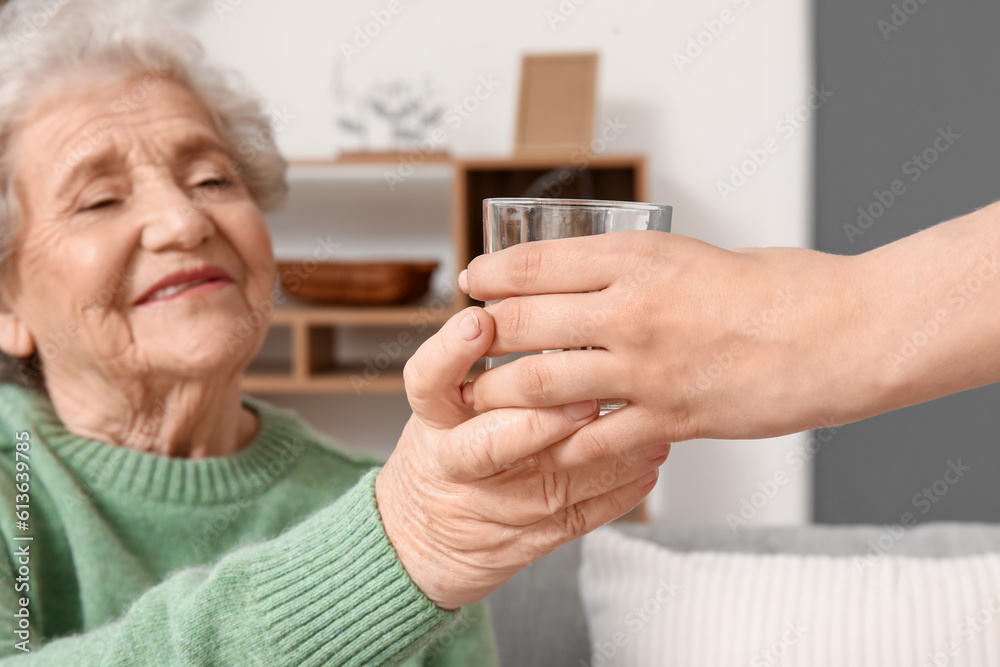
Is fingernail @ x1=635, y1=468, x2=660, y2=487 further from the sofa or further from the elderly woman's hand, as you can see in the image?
the sofa

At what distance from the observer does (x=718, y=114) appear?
2.82m

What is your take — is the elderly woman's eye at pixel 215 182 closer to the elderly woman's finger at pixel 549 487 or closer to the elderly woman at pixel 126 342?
the elderly woman at pixel 126 342

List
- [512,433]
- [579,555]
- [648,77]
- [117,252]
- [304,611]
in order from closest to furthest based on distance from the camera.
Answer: [512,433] → [304,611] → [117,252] → [579,555] → [648,77]

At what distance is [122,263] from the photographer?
0.97 metres

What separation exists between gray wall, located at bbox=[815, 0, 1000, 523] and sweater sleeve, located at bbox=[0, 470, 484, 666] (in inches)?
60.8

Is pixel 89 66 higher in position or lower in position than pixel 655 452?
higher

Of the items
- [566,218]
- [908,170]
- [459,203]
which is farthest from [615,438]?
[459,203]

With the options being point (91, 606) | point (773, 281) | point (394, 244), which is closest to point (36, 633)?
point (91, 606)

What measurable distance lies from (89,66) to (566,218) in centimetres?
78

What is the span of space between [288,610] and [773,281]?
0.46 metres

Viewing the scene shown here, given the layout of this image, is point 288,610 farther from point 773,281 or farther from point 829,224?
point 829,224

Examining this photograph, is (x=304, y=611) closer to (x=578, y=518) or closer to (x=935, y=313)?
(x=578, y=518)

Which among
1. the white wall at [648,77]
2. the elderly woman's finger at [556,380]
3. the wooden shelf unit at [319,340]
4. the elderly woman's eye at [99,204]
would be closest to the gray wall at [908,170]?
the white wall at [648,77]

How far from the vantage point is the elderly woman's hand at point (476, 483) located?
553mm
